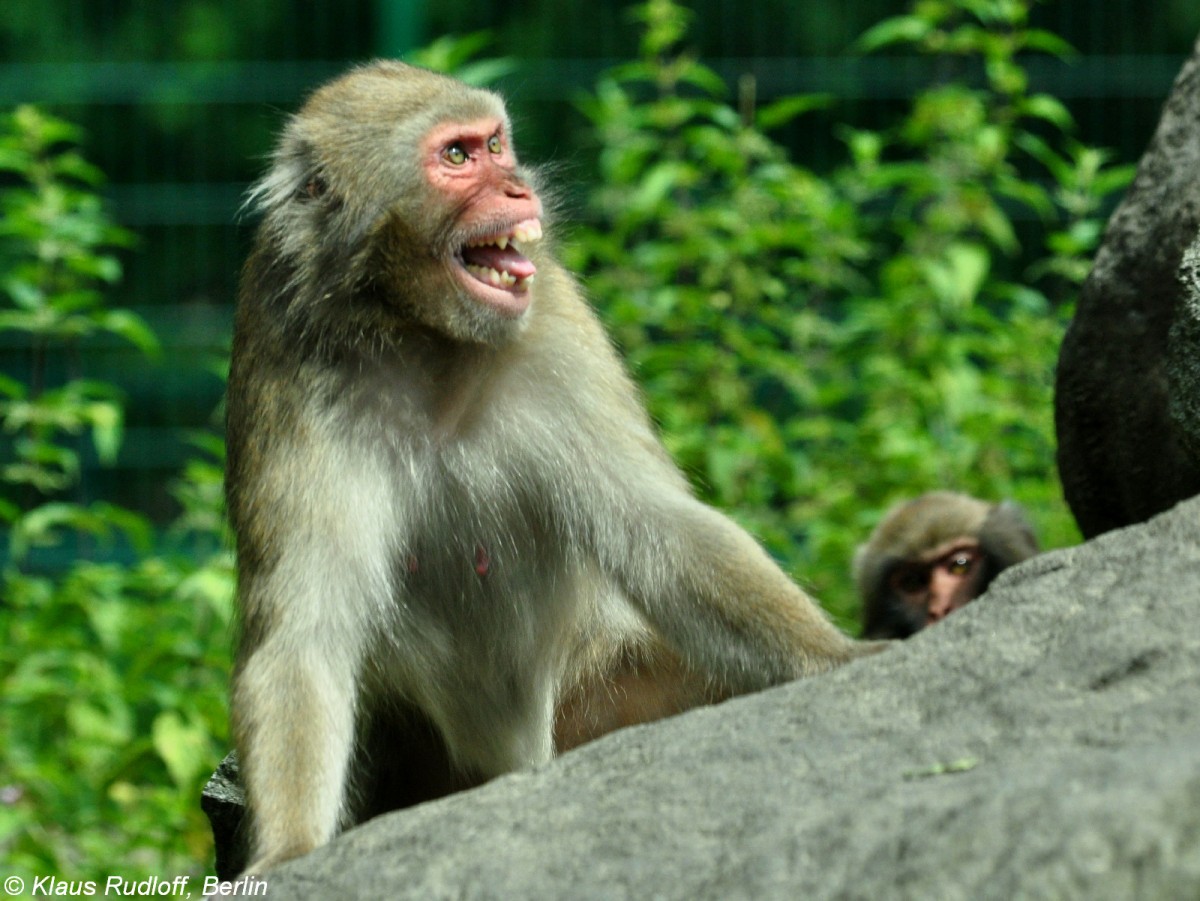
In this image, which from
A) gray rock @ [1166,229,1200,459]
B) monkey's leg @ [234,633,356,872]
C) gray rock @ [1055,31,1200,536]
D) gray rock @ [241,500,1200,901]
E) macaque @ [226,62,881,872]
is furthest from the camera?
gray rock @ [1055,31,1200,536]

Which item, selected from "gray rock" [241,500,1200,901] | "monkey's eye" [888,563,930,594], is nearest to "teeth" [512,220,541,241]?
"gray rock" [241,500,1200,901]

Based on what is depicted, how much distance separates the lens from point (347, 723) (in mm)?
4086

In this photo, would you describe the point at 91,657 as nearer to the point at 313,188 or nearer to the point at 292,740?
the point at 313,188

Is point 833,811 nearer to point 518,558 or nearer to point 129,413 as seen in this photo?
point 518,558

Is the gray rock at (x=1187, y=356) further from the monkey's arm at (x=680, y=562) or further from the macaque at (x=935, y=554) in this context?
the macaque at (x=935, y=554)

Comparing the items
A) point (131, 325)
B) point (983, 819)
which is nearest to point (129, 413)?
point (131, 325)

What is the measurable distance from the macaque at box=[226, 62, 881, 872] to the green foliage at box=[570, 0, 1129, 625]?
9.70 feet

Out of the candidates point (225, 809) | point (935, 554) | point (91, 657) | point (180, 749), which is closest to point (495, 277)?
point (225, 809)

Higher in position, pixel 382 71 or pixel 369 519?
pixel 382 71

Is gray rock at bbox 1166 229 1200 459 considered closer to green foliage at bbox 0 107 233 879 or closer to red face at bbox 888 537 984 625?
red face at bbox 888 537 984 625

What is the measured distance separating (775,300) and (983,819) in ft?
19.1

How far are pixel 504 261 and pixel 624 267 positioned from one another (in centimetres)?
382

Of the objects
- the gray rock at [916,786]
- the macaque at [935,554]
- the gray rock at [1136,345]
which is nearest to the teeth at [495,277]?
the gray rock at [916,786]

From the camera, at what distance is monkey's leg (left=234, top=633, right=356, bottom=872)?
12.6ft
